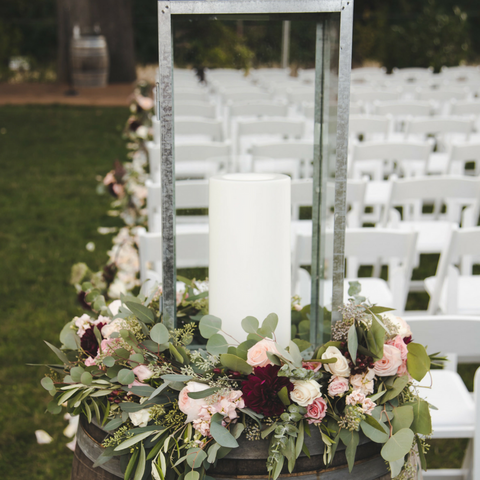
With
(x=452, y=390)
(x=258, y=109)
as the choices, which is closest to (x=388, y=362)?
(x=452, y=390)

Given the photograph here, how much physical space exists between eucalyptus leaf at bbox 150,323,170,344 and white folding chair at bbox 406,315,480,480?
0.75 m

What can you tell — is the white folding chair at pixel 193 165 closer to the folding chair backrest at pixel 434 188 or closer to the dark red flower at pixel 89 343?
the dark red flower at pixel 89 343

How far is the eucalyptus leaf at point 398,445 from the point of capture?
0.97m

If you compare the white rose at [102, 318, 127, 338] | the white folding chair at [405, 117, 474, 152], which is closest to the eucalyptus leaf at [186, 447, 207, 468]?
the white rose at [102, 318, 127, 338]

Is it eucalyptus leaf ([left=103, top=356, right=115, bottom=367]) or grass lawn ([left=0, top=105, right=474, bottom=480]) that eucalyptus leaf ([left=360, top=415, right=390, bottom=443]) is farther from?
grass lawn ([left=0, top=105, right=474, bottom=480])

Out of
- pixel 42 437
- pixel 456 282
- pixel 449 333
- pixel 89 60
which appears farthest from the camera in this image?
pixel 89 60

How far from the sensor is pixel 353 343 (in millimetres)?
1064

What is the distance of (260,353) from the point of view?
1.03m

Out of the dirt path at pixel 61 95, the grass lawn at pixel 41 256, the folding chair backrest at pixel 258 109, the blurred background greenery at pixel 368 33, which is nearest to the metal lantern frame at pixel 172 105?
the grass lawn at pixel 41 256

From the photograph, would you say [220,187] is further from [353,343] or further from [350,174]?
[350,174]

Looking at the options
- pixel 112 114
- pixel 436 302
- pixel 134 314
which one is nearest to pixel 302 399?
pixel 134 314

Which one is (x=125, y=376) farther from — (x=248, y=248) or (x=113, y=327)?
(x=248, y=248)

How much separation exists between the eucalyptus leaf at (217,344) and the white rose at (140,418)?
146 mm

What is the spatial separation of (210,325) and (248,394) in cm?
15
